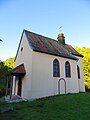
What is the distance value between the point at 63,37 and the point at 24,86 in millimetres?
12117

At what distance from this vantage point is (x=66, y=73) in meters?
15.1

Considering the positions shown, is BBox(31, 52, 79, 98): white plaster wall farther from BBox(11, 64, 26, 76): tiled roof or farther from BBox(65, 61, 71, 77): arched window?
BBox(11, 64, 26, 76): tiled roof

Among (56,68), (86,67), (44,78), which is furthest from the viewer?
(86,67)

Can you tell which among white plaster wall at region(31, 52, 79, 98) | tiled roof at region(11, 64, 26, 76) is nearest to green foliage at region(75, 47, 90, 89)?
white plaster wall at region(31, 52, 79, 98)

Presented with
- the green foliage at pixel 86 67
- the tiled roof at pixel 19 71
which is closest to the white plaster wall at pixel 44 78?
the tiled roof at pixel 19 71

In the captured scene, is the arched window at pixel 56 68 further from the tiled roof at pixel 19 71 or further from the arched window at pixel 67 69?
the tiled roof at pixel 19 71

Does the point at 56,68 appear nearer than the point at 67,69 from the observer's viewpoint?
Yes

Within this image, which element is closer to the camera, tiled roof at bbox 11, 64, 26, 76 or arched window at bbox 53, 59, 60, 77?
tiled roof at bbox 11, 64, 26, 76

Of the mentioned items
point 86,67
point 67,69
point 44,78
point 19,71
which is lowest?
point 44,78

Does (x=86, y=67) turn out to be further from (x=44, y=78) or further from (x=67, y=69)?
(x=44, y=78)

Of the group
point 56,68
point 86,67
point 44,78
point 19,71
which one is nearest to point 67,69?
point 56,68

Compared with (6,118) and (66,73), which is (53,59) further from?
(6,118)

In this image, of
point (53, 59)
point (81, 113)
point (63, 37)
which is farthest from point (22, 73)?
point (63, 37)

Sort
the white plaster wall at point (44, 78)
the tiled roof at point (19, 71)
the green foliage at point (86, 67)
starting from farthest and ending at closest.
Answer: the green foliage at point (86, 67), the tiled roof at point (19, 71), the white plaster wall at point (44, 78)
